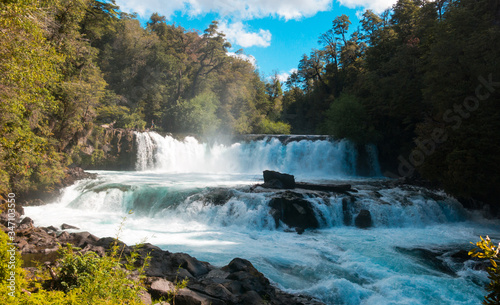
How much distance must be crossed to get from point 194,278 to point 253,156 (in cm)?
1935

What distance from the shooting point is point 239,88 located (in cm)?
3681

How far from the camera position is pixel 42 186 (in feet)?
44.0

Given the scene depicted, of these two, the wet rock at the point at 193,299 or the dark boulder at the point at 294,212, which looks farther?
the dark boulder at the point at 294,212

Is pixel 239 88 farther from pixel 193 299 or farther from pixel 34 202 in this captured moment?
pixel 193 299

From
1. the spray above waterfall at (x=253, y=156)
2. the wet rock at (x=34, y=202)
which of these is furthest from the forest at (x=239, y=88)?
the spray above waterfall at (x=253, y=156)

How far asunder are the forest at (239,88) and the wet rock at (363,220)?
3837 mm

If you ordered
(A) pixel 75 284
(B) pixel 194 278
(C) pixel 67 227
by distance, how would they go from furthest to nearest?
(C) pixel 67 227 → (B) pixel 194 278 → (A) pixel 75 284

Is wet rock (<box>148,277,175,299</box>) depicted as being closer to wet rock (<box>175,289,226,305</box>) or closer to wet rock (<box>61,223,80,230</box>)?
wet rock (<box>175,289,226,305</box>)

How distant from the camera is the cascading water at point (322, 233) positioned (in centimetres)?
652

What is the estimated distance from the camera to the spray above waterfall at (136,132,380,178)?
22.2 m

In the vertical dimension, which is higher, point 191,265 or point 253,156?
point 253,156

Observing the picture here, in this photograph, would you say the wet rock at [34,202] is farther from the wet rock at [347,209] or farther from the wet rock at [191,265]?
the wet rock at [347,209]

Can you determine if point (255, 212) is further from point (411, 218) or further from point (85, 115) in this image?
point (85, 115)

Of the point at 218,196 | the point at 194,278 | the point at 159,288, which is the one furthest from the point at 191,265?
the point at 218,196
